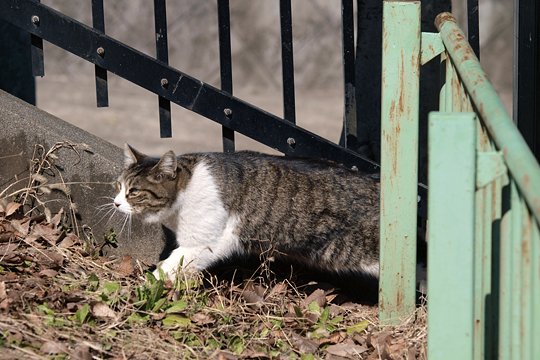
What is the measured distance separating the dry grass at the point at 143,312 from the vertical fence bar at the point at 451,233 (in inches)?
44.1

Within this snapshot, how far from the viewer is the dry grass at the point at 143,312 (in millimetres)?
3525

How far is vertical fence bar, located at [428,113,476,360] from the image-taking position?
258 centimetres

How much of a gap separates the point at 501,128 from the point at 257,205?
2139 millimetres

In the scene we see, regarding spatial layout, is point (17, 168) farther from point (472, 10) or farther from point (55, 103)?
point (55, 103)

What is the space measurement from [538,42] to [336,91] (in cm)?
536

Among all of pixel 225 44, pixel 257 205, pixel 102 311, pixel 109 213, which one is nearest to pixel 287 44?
pixel 225 44

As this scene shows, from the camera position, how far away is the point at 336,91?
10453 millimetres

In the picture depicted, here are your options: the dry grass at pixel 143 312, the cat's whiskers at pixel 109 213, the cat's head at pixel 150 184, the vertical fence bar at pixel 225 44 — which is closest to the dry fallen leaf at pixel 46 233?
the dry grass at pixel 143 312

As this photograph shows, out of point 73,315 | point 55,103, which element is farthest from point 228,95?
point 55,103

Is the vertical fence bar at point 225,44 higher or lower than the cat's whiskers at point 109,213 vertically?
higher

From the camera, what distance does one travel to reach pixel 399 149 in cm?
392

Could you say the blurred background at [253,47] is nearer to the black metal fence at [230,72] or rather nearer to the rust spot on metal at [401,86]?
the black metal fence at [230,72]

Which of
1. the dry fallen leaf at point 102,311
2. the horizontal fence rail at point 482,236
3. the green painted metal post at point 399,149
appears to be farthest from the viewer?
the green painted metal post at point 399,149

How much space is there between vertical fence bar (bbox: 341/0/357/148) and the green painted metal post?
36.8 inches
